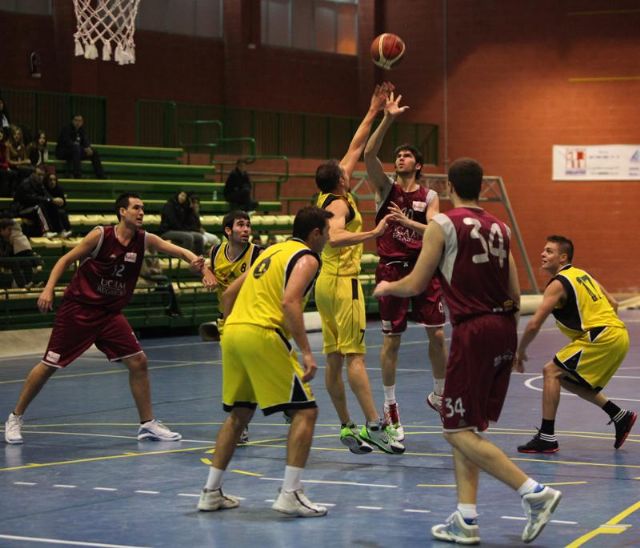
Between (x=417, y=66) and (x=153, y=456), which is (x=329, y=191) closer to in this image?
(x=153, y=456)

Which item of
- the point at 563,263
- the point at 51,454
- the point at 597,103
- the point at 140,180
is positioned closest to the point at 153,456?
the point at 51,454

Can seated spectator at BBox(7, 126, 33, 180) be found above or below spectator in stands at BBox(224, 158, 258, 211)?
above

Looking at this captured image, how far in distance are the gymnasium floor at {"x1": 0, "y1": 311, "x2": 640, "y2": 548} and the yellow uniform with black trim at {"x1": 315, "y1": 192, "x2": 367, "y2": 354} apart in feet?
2.74

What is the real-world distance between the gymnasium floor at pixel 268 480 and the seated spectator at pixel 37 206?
659 cm

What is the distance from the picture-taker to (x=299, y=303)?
23.1ft

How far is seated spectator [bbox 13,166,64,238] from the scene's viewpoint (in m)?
19.0

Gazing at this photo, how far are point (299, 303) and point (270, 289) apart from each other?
0.76 feet

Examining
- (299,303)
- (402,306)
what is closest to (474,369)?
(299,303)

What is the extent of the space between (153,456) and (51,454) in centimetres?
81

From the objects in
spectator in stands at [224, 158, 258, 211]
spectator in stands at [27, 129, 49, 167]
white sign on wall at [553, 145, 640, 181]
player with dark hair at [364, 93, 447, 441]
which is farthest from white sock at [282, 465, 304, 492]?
white sign on wall at [553, 145, 640, 181]

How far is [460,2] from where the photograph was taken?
102 feet

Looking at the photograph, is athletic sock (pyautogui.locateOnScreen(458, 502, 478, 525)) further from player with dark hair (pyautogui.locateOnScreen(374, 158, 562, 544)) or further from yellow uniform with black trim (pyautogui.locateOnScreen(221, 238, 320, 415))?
yellow uniform with black trim (pyautogui.locateOnScreen(221, 238, 320, 415))

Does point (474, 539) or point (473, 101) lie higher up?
point (473, 101)

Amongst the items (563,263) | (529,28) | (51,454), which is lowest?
(51,454)
